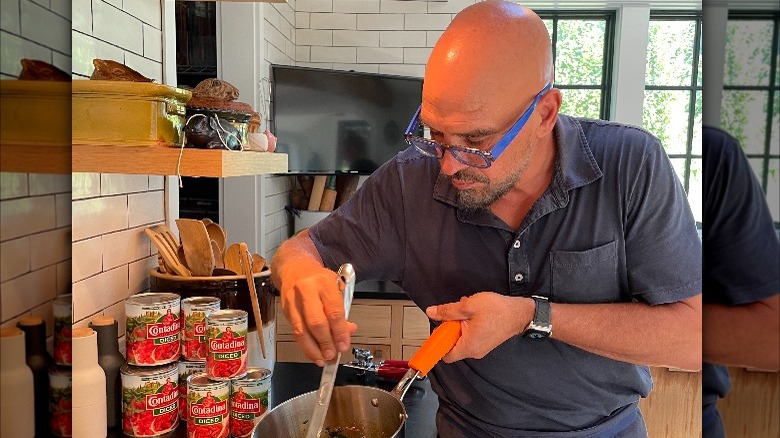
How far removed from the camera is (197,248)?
70cm

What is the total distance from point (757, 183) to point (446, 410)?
21.3 inches

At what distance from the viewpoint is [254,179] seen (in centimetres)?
116

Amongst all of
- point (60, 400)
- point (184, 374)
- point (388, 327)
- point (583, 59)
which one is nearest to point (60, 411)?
point (60, 400)

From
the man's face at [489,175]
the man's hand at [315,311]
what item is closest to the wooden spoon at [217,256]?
the man's hand at [315,311]

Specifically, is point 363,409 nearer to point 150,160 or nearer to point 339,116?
point 150,160

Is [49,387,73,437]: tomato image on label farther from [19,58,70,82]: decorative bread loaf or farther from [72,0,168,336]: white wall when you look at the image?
[72,0,168,336]: white wall

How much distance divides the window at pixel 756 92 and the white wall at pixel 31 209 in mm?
155

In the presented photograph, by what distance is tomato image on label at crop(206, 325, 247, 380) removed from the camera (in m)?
0.59

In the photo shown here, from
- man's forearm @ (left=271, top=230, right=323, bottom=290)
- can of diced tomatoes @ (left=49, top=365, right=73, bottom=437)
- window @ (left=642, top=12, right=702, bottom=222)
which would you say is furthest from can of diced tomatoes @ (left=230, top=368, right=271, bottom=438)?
window @ (left=642, top=12, right=702, bottom=222)

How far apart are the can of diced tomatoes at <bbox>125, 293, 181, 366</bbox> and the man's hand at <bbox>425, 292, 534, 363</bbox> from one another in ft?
0.92

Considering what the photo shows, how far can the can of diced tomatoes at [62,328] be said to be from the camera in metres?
0.16

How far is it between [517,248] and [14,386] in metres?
0.46

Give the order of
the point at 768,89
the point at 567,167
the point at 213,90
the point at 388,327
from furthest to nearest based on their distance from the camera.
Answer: the point at 388,327, the point at 213,90, the point at 567,167, the point at 768,89

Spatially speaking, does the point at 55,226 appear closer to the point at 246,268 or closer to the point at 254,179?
the point at 246,268
